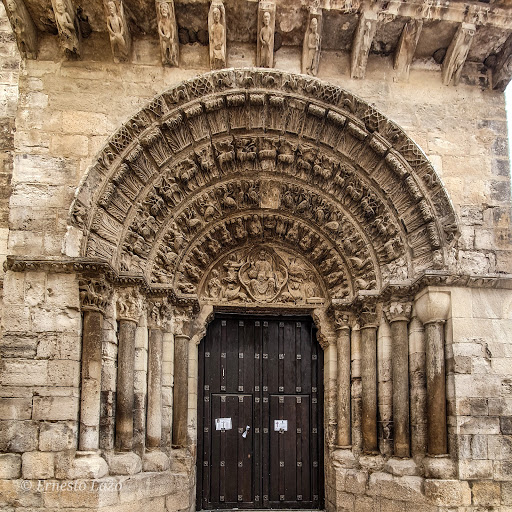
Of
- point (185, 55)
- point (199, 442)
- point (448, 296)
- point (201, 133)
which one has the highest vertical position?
point (185, 55)

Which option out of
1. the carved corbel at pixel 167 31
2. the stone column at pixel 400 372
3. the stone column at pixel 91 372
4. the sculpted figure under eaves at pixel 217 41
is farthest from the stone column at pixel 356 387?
the carved corbel at pixel 167 31

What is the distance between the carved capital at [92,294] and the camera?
17.9ft

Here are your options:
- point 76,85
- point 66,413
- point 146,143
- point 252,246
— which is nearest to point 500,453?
point 252,246

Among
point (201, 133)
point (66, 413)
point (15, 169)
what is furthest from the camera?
point (201, 133)

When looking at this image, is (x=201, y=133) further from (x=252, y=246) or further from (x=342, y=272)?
(x=342, y=272)

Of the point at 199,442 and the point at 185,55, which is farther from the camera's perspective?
the point at 199,442

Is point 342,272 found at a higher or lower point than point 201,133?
lower

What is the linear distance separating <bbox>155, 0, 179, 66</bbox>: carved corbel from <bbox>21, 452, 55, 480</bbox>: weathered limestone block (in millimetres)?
4036

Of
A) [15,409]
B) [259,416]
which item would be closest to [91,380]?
[15,409]

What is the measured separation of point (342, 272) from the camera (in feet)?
21.9

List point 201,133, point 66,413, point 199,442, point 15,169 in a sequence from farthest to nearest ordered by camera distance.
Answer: point 199,442
point 201,133
point 15,169
point 66,413

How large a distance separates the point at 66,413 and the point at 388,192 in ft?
12.8

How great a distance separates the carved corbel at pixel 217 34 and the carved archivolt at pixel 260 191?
0.19 m

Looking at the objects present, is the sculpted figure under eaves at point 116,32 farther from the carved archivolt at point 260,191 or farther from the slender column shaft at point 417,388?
the slender column shaft at point 417,388
